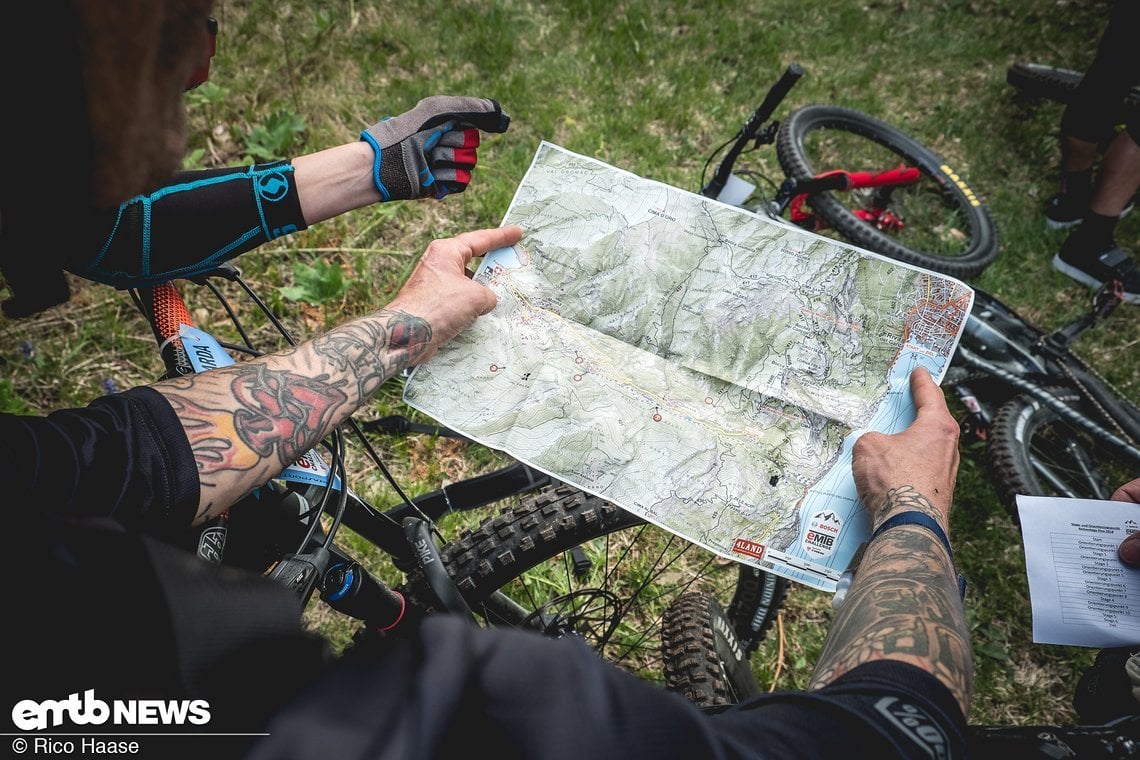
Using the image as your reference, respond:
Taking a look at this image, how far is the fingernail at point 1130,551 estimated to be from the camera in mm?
1409

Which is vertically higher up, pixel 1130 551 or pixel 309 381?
pixel 309 381

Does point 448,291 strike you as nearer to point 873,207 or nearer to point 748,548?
point 748,548

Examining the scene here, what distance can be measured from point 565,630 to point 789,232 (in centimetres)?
127

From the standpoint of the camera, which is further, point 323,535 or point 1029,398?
point 1029,398

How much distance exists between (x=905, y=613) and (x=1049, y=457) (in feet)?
8.14

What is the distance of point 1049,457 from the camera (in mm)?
2979

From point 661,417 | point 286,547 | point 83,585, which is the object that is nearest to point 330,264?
point 286,547

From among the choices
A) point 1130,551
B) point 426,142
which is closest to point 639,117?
point 426,142

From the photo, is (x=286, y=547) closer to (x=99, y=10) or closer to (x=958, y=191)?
(x=99, y=10)

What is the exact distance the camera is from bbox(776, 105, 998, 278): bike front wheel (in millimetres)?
3182

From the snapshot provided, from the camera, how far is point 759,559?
1.38 metres

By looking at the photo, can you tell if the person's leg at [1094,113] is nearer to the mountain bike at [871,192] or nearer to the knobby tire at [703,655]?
the mountain bike at [871,192]

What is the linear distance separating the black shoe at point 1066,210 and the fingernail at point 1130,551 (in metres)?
3.06

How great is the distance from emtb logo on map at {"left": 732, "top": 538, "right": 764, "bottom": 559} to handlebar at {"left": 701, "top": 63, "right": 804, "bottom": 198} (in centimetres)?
153
